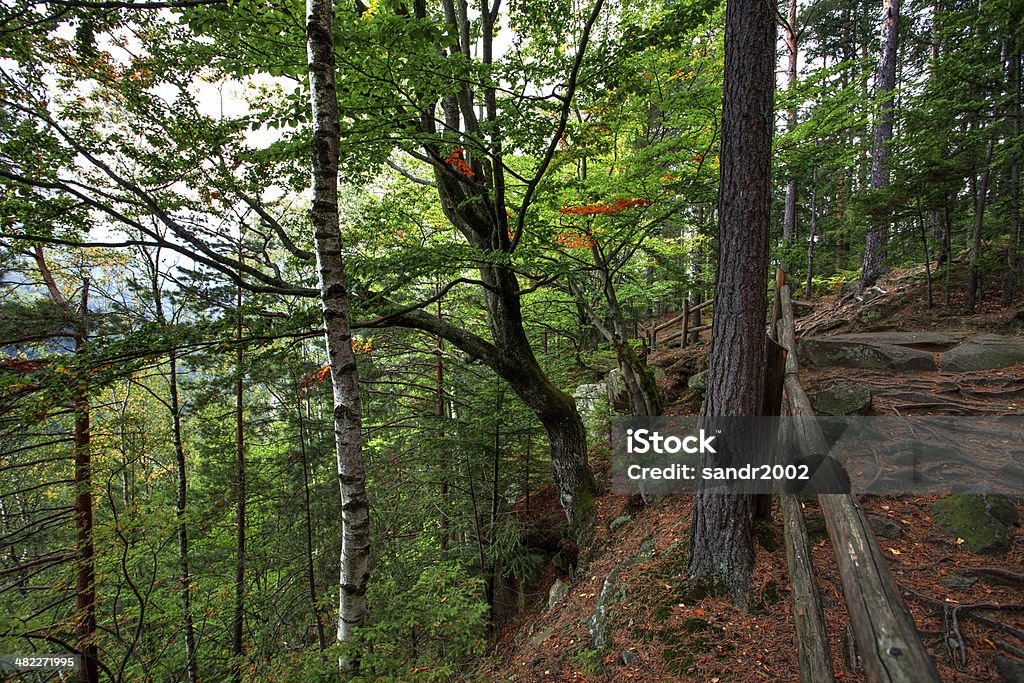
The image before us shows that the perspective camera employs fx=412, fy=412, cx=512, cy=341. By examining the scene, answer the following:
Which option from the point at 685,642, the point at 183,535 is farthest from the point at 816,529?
the point at 183,535

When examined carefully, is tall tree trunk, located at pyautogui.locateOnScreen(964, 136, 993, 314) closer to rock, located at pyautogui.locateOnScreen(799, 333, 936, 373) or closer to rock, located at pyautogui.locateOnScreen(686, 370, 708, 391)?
rock, located at pyautogui.locateOnScreen(799, 333, 936, 373)

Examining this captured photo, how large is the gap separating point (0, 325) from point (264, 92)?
14.4 ft

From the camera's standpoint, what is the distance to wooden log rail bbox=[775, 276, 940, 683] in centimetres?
143

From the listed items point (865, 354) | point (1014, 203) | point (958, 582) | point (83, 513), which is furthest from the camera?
point (1014, 203)

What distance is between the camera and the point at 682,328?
12.6 meters

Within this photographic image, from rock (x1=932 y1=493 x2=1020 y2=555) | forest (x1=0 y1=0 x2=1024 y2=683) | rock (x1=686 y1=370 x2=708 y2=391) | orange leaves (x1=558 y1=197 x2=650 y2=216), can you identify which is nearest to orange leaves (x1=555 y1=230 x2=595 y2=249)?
forest (x1=0 y1=0 x2=1024 y2=683)

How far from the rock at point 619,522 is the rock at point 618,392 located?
2434 mm

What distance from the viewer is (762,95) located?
3.44 m

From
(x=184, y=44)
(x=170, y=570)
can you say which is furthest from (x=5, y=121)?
(x=170, y=570)

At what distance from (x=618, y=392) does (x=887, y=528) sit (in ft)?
16.2

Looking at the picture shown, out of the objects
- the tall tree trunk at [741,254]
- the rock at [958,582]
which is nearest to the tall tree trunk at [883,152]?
the tall tree trunk at [741,254]

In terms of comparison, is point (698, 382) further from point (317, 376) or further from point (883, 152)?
point (883, 152)

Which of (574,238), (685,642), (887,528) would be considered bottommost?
(685,642)

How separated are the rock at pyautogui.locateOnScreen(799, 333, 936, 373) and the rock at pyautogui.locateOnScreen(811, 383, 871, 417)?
166 cm
